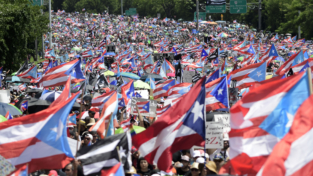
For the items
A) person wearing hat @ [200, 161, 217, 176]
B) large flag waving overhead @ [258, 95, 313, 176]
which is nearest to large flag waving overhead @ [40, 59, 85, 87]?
person wearing hat @ [200, 161, 217, 176]

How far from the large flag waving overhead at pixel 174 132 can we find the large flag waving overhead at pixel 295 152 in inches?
86.2

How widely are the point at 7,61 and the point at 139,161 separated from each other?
18.5 metres

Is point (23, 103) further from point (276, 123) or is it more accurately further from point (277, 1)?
point (277, 1)

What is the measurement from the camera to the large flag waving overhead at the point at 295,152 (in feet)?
17.1

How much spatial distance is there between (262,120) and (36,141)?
314 cm

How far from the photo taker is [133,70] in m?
25.8

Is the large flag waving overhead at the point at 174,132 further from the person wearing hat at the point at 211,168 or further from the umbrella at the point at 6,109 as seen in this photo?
the umbrella at the point at 6,109

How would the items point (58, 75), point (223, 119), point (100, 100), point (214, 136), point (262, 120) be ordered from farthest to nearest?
point (58, 75), point (100, 100), point (223, 119), point (214, 136), point (262, 120)

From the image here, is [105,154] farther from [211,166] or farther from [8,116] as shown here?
[8,116]

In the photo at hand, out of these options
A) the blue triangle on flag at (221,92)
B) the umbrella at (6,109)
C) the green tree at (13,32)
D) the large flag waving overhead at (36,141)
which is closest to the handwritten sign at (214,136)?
the large flag waving overhead at (36,141)

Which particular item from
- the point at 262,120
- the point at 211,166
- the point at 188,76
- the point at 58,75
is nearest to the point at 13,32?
the point at 188,76

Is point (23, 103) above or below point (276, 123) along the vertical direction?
below

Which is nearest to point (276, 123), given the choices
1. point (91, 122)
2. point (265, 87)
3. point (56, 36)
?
point (265, 87)

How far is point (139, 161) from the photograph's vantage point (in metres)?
8.20
